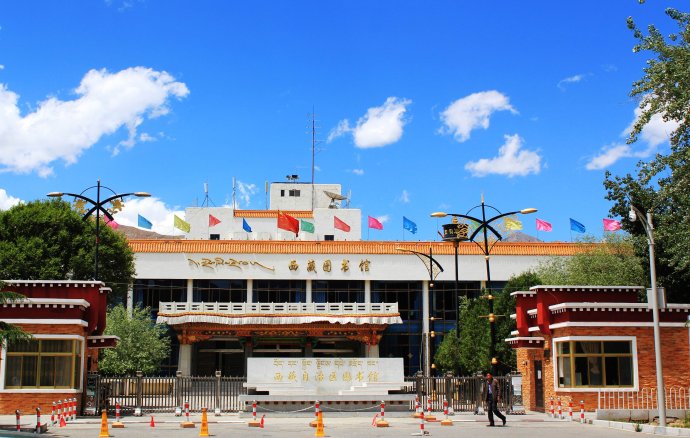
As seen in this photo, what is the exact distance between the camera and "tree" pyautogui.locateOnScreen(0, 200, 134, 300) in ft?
160

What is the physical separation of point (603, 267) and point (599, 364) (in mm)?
24292

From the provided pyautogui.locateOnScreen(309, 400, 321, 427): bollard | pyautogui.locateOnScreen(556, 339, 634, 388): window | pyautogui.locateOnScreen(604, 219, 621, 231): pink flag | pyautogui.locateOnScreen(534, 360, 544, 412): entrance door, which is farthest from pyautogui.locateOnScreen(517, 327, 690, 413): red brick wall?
pyautogui.locateOnScreen(604, 219, 621, 231): pink flag

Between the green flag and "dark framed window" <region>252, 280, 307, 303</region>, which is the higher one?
the green flag

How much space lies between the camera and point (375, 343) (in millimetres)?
65812

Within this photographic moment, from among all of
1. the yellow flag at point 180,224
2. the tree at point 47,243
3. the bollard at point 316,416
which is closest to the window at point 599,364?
the bollard at point 316,416

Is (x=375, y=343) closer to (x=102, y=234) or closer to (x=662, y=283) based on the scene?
(x=102, y=234)

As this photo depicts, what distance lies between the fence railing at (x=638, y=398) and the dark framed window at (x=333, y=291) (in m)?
42.0

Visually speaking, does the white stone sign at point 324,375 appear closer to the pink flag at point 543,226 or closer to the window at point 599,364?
the window at point 599,364

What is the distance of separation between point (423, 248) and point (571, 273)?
15.6m

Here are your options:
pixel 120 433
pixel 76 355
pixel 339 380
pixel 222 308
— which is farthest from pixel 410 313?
pixel 120 433

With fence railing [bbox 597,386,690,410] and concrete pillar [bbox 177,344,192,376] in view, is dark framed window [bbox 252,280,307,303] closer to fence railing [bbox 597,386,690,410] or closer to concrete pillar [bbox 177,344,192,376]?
concrete pillar [bbox 177,344,192,376]

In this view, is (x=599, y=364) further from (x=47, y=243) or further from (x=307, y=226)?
(x=307, y=226)

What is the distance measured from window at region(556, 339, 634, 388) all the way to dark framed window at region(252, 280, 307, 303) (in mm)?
42432

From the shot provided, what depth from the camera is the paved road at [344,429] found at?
925 inches
